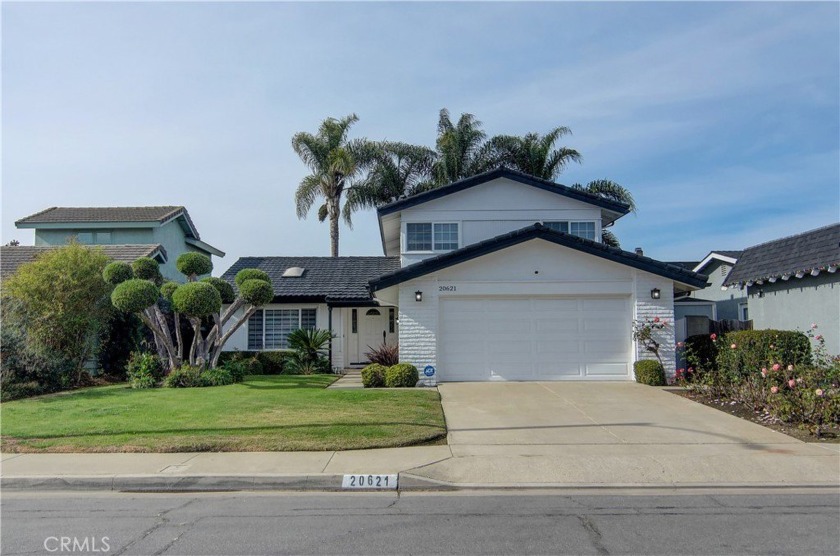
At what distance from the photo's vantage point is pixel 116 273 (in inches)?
630

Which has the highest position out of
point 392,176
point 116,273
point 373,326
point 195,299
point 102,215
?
point 392,176

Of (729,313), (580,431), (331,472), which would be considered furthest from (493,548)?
(729,313)

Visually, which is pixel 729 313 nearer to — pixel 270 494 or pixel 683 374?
pixel 683 374

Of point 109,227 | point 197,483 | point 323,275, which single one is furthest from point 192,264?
point 109,227

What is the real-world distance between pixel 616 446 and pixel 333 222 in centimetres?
2246

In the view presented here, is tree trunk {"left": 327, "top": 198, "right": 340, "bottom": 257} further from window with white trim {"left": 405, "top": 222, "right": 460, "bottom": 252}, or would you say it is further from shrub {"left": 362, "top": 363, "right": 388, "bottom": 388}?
shrub {"left": 362, "top": 363, "right": 388, "bottom": 388}

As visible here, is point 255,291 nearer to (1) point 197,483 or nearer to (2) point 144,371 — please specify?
(2) point 144,371

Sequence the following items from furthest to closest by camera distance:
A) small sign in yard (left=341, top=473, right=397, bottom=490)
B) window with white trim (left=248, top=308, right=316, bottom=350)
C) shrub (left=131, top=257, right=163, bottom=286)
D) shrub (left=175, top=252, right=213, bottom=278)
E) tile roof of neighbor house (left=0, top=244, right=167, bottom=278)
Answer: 1. window with white trim (left=248, top=308, right=316, bottom=350)
2. tile roof of neighbor house (left=0, top=244, right=167, bottom=278)
3. shrub (left=175, top=252, right=213, bottom=278)
4. shrub (left=131, top=257, right=163, bottom=286)
5. small sign in yard (left=341, top=473, right=397, bottom=490)

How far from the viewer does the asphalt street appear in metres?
5.36

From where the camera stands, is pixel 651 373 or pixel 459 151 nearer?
pixel 651 373

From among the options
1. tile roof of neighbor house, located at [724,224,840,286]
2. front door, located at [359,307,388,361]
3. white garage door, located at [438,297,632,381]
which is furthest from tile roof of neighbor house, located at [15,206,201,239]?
tile roof of neighbor house, located at [724,224,840,286]

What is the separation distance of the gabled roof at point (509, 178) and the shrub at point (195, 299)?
6.68 meters

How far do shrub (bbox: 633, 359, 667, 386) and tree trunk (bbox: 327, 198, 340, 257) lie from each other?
58.1 ft

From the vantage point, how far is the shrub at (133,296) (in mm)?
14805
